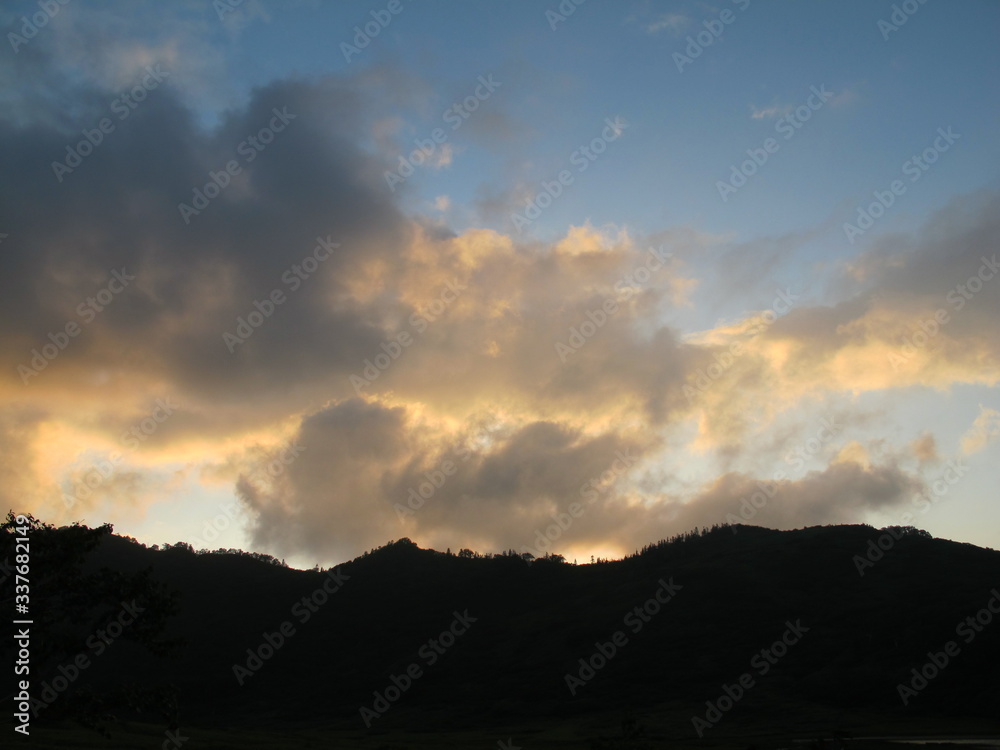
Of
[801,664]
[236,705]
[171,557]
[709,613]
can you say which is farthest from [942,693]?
[171,557]

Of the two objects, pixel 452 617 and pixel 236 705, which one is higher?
pixel 452 617

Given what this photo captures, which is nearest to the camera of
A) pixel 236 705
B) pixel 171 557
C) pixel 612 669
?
pixel 612 669

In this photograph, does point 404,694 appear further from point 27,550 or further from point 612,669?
point 27,550

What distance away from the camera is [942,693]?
81.8m

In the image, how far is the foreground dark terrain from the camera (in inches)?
3046

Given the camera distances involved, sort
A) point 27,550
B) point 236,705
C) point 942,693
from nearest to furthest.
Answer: point 27,550 → point 942,693 → point 236,705

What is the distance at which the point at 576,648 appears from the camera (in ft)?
395

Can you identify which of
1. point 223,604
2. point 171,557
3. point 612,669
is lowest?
point 612,669

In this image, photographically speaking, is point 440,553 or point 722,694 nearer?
point 722,694

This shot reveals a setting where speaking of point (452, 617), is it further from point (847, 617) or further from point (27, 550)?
point (27, 550)

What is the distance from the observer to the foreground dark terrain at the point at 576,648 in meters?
77.4

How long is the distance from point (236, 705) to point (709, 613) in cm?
8129

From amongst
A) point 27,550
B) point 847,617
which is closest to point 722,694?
point 847,617

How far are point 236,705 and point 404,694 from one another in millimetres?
28599
